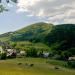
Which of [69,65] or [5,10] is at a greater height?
[5,10]

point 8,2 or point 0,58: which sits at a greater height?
point 8,2

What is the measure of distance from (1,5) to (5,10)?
1070 mm

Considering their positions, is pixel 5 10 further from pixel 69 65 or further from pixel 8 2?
pixel 69 65

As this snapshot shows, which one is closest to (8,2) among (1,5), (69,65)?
(1,5)

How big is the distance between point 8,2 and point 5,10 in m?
1.14

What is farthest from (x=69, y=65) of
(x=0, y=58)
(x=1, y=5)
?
(x=1, y=5)

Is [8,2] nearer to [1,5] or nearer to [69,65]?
[1,5]

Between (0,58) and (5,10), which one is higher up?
(5,10)

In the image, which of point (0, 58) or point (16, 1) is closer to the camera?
point (16, 1)

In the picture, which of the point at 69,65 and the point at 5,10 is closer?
the point at 5,10

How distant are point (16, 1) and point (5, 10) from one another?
6.05 feet

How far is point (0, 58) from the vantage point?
199 metres

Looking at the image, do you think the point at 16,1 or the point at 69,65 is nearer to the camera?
the point at 16,1

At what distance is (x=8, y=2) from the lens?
122 feet
